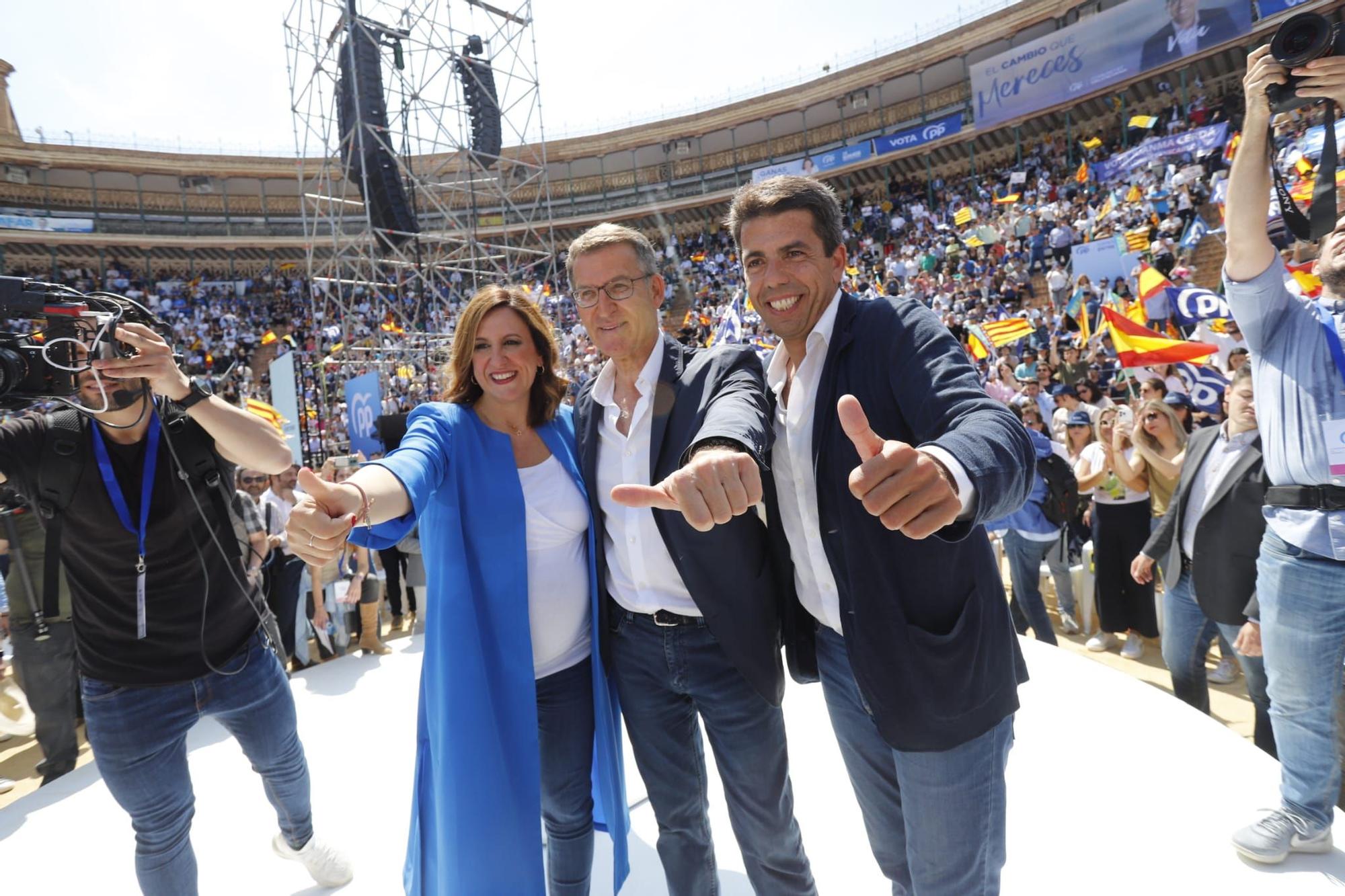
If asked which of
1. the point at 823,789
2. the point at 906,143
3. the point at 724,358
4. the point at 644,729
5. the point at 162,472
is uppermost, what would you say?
the point at 906,143

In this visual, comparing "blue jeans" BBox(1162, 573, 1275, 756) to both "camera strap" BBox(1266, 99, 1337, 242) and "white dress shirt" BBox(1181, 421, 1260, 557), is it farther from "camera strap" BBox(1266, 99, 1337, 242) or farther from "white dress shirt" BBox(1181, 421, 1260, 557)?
"camera strap" BBox(1266, 99, 1337, 242)

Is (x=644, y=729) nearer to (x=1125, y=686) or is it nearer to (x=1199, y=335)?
(x=1125, y=686)

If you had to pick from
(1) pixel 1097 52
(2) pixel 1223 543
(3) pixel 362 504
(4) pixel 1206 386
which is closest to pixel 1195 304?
(4) pixel 1206 386

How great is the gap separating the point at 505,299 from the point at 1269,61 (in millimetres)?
2087

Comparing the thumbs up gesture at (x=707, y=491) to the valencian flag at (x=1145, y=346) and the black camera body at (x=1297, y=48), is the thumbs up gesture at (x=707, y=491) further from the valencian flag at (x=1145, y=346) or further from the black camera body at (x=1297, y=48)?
the valencian flag at (x=1145, y=346)

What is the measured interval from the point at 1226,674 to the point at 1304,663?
7.05 feet

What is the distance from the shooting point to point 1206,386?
5172 mm

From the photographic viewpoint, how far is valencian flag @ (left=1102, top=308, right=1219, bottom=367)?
5207mm

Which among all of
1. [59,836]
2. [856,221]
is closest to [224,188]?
[856,221]

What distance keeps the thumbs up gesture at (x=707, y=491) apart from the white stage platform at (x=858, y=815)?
5.36ft

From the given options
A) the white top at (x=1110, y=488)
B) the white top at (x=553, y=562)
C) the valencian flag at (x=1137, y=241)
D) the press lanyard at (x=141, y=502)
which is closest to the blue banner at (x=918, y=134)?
the valencian flag at (x=1137, y=241)

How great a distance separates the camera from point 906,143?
69.1 feet

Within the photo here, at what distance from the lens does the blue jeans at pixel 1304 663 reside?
6.08ft

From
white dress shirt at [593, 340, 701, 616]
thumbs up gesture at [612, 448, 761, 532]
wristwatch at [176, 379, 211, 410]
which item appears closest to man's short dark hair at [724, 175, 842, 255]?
white dress shirt at [593, 340, 701, 616]
